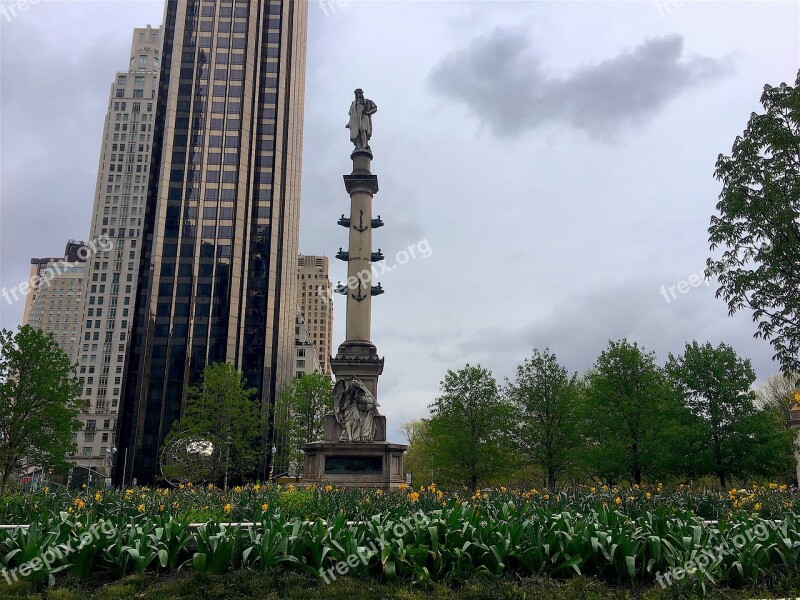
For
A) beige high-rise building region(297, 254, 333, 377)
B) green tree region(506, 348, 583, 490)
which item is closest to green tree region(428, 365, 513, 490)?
green tree region(506, 348, 583, 490)

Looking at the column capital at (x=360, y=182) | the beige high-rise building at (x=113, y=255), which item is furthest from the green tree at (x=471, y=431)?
the beige high-rise building at (x=113, y=255)

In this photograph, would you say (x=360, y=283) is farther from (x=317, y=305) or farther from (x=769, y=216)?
(x=317, y=305)

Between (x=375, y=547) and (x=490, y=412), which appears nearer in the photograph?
(x=375, y=547)

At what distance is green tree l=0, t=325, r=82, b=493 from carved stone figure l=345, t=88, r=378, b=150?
83.2 ft

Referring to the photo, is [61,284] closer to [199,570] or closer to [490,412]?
[490,412]

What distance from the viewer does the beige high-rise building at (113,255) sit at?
117000 millimetres

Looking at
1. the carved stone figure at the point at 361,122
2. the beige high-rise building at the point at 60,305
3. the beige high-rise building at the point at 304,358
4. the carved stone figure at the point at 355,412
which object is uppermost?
the beige high-rise building at the point at 60,305

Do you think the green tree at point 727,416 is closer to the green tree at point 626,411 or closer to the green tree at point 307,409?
the green tree at point 626,411

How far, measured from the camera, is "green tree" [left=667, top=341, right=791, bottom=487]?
32.2 m

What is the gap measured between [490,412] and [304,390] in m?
21.9

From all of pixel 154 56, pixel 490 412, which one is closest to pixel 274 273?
pixel 490 412

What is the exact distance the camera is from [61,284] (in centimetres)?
16212

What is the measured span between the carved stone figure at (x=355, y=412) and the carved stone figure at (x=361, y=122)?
15520 millimetres

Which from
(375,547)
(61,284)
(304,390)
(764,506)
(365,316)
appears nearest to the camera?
(375,547)
